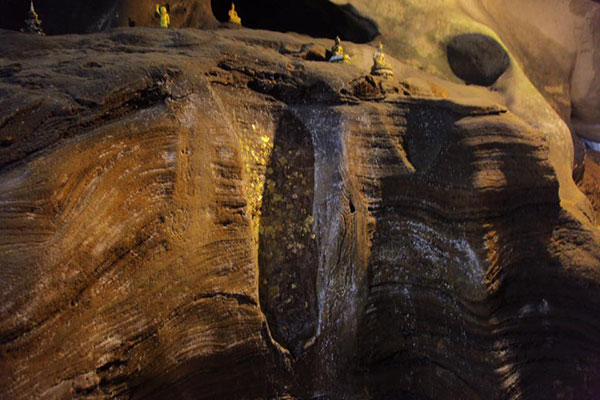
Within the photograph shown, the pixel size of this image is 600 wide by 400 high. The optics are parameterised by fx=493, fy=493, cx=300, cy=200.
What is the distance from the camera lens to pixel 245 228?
7.18ft

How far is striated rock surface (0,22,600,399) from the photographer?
5.66ft

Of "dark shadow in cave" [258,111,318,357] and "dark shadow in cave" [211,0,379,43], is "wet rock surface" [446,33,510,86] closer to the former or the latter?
"dark shadow in cave" [211,0,379,43]

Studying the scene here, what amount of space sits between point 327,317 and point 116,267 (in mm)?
983

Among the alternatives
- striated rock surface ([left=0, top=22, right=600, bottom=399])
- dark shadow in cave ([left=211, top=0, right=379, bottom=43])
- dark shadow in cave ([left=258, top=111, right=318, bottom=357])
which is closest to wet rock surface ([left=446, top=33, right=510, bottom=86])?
dark shadow in cave ([left=211, top=0, right=379, bottom=43])

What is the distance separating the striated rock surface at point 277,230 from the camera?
1726 millimetres

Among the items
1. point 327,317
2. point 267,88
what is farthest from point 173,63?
point 327,317

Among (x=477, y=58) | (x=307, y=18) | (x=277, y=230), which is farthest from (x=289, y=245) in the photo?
(x=477, y=58)

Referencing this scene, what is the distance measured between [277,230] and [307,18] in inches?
127

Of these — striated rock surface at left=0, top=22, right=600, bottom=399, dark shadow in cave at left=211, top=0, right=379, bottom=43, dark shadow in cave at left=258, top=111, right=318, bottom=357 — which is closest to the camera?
striated rock surface at left=0, top=22, right=600, bottom=399

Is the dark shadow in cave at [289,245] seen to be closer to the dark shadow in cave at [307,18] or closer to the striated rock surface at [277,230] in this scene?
the striated rock surface at [277,230]

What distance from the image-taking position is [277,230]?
235 cm

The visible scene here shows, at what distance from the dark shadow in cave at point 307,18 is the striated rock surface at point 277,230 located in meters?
2.23

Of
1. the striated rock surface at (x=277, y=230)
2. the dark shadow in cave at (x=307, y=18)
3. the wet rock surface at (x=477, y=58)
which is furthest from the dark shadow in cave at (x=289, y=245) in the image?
the wet rock surface at (x=477, y=58)

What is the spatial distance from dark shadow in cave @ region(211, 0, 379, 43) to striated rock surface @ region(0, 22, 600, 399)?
2.23 m
